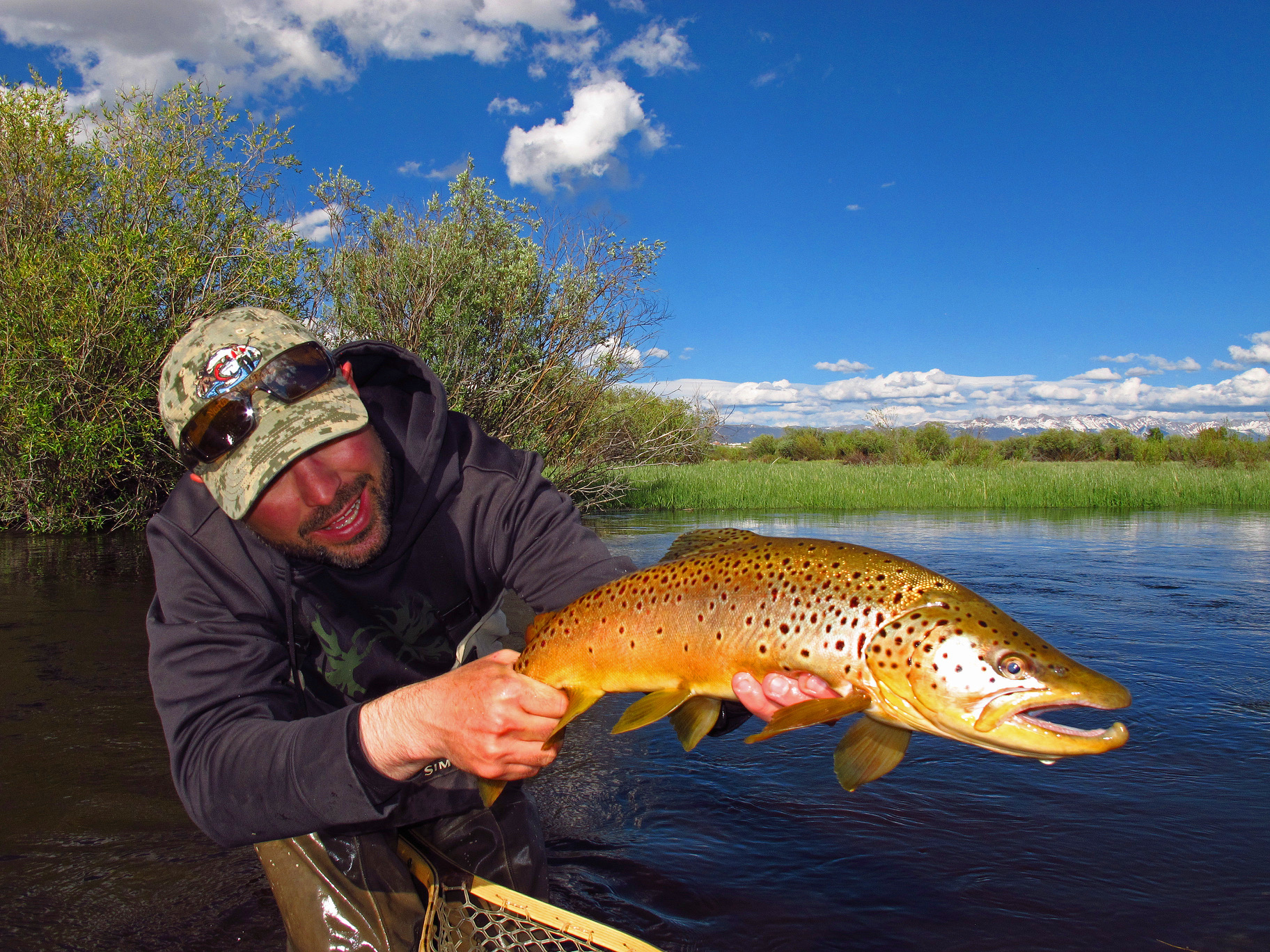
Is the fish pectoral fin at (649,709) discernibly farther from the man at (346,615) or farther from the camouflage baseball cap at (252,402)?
the camouflage baseball cap at (252,402)

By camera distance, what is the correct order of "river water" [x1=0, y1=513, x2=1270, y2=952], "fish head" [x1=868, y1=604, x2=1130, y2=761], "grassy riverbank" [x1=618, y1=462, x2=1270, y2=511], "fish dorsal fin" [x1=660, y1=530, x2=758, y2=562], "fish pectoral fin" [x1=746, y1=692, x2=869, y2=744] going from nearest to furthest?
"fish head" [x1=868, y1=604, x2=1130, y2=761]
"fish pectoral fin" [x1=746, y1=692, x2=869, y2=744]
"fish dorsal fin" [x1=660, y1=530, x2=758, y2=562]
"river water" [x1=0, y1=513, x2=1270, y2=952]
"grassy riverbank" [x1=618, y1=462, x2=1270, y2=511]

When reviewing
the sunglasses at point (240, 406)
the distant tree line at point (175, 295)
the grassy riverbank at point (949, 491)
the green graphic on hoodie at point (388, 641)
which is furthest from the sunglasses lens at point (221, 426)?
the grassy riverbank at point (949, 491)

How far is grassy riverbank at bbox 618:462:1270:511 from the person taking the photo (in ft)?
74.6

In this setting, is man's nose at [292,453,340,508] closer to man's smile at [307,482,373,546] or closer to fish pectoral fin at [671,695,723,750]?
man's smile at [307,482,373,546]

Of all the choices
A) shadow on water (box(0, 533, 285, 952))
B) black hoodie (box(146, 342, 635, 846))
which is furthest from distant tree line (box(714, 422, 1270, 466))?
black hoodie (box(146, 342, 635, 846))

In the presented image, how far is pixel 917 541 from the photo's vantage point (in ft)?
49.4

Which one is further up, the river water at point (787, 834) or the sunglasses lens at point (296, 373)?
the sunglasses lens at point (296, 373)

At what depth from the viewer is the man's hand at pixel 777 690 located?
1947 millimetres

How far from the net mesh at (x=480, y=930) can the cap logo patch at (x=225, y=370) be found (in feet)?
5.49

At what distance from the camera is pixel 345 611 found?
263 centimetres

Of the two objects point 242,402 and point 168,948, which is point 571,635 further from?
point 168,948

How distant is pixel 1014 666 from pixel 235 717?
1947 mm

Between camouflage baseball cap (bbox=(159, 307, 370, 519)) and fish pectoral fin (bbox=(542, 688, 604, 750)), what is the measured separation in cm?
98

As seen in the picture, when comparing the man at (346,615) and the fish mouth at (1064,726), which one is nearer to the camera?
the fish mouth at (1064,726)
